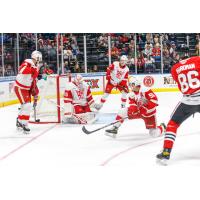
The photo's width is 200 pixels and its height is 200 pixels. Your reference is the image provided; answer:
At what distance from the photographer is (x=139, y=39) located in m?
13.5

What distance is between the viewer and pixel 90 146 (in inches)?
193

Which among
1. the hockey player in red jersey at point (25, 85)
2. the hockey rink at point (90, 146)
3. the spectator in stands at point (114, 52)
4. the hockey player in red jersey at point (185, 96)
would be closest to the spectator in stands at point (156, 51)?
the spectator in stands at point (114, 52)

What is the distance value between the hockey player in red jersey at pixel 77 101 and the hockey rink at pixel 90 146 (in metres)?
0.20

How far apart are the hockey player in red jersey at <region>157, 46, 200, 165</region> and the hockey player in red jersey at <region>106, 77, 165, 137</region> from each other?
1.14 metres

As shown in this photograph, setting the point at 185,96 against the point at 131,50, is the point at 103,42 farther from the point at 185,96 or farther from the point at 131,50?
the point at 185,96

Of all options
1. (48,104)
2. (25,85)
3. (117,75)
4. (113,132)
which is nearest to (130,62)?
(117,75)

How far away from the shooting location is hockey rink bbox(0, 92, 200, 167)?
166 inches

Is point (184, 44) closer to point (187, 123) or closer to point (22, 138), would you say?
point (187, 123)

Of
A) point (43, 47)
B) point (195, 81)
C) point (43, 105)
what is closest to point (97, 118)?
Result: point (43, 105)

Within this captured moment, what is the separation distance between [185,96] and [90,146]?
1401mm

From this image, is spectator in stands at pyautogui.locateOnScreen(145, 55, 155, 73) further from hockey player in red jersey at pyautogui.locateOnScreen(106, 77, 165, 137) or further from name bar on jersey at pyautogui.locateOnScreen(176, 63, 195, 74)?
name bar on jersey at pyautogui.locateOnScreen(176, 63, 195, 74)

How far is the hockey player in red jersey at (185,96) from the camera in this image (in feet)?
12.7

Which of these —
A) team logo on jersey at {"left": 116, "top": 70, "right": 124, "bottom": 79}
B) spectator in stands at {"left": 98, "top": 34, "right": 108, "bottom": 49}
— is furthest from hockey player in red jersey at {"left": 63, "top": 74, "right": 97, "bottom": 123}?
spectator in stands at {"left": 98, "top": 34, "right": 108, "bottom": 49}

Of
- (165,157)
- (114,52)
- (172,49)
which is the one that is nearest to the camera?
(165,157)
